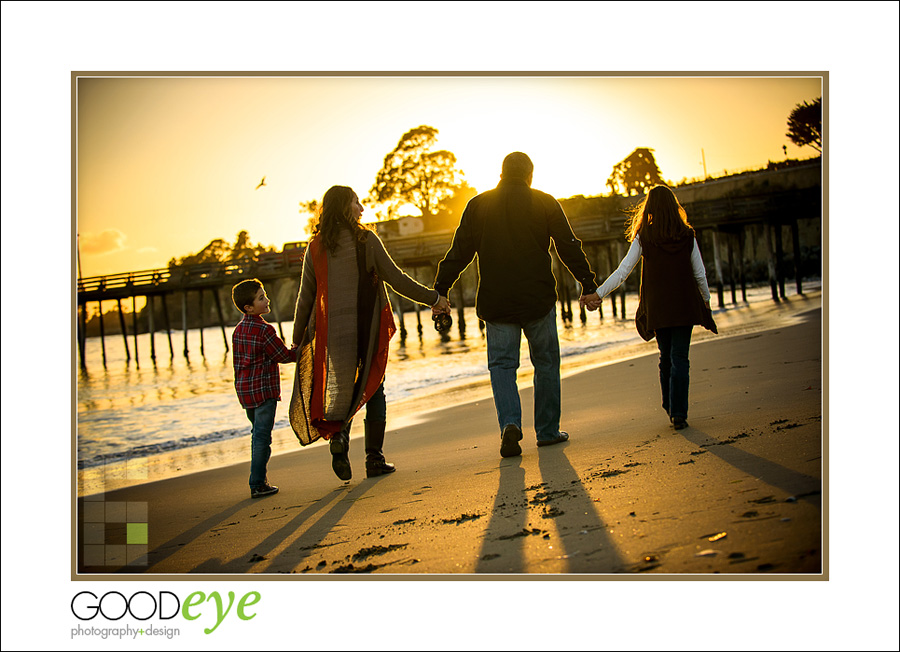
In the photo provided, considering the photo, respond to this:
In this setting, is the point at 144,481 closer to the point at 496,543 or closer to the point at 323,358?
the point at 323,358

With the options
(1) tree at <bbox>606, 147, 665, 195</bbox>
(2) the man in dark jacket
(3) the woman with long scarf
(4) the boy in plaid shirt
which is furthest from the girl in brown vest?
(4) the boy in plaid shirt

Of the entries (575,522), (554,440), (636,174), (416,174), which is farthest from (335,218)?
(636,174)

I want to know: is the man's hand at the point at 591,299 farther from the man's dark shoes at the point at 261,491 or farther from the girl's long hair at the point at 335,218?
the man's dark shoes at the point at 261,491

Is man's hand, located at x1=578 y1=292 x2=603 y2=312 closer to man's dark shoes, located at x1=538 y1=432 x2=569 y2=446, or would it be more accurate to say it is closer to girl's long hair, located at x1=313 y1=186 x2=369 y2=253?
man's dark shoes, located at x1=538 y1=432 x2=569 y2=446

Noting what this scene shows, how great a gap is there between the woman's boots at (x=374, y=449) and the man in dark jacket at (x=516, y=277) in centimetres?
66

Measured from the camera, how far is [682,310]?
4.12m

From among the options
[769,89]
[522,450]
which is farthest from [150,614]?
[769,89]

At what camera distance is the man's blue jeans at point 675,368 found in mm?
3994

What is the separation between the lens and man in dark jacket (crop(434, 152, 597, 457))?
4078 mm

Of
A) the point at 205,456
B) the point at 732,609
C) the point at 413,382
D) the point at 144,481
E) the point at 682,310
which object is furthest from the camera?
the point at 413,382

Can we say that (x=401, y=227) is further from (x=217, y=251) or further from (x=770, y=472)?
(x=770, y=472)

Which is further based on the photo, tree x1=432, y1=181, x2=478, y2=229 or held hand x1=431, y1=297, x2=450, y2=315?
tree x1=432, y1=181, x2=478, y2=229
